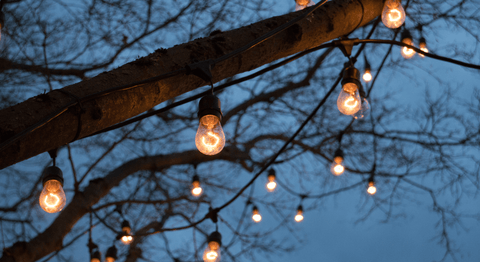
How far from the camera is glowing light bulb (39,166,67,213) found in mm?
2293

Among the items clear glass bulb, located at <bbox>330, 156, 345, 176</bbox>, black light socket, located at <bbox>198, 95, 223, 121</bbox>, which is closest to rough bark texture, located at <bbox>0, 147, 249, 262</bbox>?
clear glass bulb, located at <bbox>330, 156, 345, 176</bbox>

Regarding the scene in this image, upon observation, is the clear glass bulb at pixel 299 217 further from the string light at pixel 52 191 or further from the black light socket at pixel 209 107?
the black light socket at pixel 209 107

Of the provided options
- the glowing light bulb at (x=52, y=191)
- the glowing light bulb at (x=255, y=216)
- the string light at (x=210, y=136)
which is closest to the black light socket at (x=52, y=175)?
Result: the glowing light bulb at (x=52, y=191)

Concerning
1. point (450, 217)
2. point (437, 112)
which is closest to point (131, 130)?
point (437, 112)

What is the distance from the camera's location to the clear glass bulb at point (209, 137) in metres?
1.85

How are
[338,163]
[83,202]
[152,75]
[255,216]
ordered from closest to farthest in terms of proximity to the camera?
[152,75]
[338,163]
[83,202]
[255,216]

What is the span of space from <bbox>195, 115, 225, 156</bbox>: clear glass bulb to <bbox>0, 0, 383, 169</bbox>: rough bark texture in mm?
191

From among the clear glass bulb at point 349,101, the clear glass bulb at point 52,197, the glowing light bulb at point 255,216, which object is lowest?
the clear glass bulb at point 52,197

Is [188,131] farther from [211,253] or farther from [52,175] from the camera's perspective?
[52,175]

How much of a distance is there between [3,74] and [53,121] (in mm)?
3723

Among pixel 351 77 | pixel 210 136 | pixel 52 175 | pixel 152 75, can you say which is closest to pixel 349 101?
pixel 351 77

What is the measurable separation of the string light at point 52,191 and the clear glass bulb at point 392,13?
2.27 meters

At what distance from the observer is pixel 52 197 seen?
2.37m

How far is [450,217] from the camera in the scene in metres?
6.36
